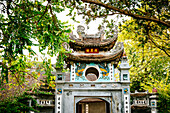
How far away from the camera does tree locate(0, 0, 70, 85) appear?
4852mm

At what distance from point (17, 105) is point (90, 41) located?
498cm

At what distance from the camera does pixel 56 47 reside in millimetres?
5605

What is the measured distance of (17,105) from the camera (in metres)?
9.02

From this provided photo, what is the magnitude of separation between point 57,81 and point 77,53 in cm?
190

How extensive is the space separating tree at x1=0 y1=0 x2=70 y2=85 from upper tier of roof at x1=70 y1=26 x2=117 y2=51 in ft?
13.5

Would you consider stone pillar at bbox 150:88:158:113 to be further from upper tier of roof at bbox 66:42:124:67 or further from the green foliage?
the green foliage

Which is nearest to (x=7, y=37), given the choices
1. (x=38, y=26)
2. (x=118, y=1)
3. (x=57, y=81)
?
(x=38, y=26)

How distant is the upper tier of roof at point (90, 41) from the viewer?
1009 centimetres

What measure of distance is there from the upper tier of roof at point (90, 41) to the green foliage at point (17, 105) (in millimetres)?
3601

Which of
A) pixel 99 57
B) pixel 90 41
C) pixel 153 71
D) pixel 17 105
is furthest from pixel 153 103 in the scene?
pixel 17 105

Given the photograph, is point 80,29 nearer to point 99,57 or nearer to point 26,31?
point 99,57

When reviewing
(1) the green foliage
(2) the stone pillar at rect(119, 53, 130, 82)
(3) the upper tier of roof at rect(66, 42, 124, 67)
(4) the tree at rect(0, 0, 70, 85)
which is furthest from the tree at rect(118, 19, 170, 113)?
(1) the green foliage

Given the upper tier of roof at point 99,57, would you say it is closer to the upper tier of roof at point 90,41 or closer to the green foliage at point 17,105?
the upper tier of roof at point 90,41

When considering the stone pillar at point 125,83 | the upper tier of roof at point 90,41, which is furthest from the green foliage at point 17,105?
the stone pillar at point 125,83
